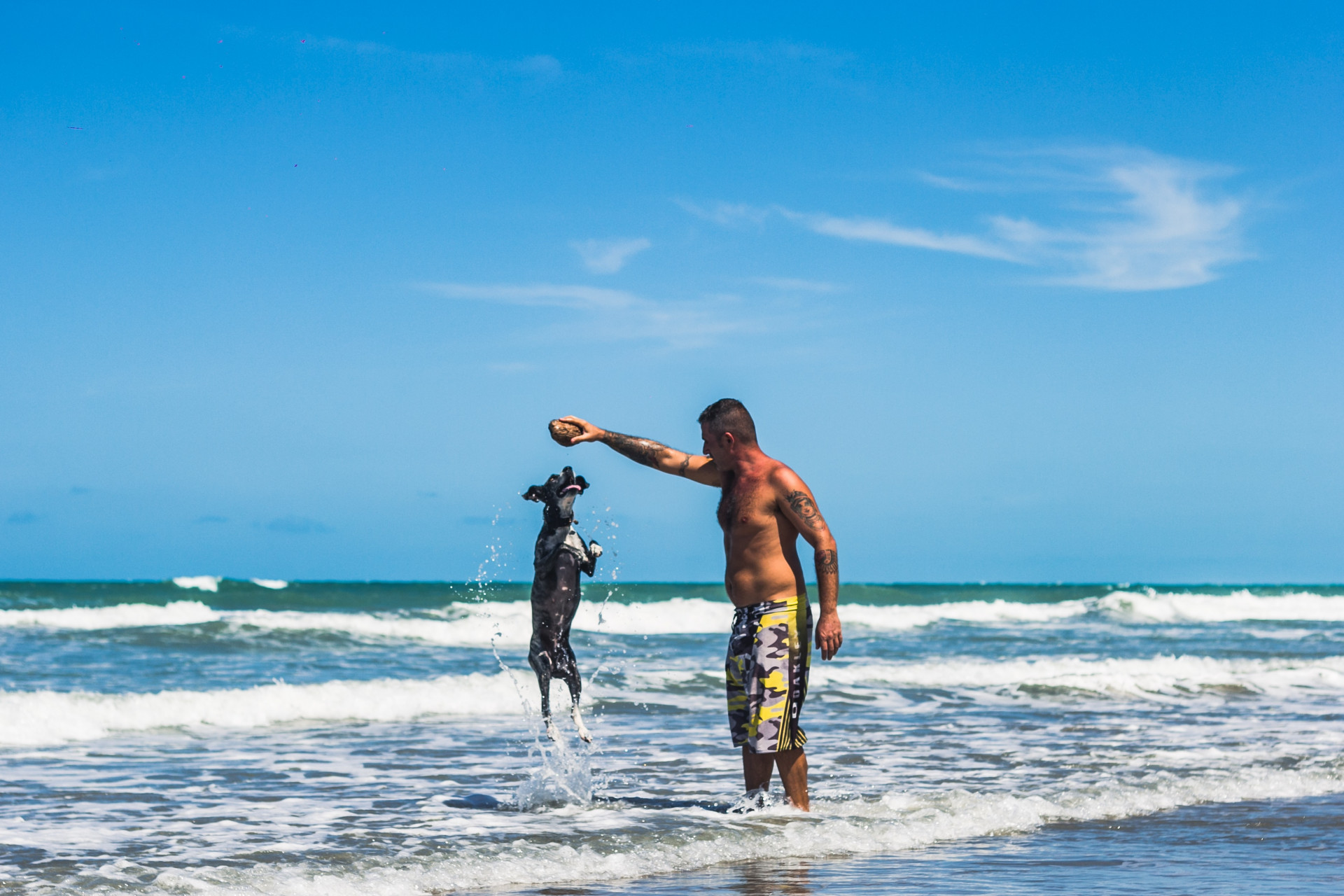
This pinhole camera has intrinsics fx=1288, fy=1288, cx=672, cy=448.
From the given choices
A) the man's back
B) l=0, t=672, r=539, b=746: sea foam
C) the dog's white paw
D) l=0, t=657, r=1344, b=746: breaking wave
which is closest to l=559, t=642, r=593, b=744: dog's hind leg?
the dog's white paw

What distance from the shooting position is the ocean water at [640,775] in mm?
5812

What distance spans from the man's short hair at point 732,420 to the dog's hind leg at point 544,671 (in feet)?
6.21

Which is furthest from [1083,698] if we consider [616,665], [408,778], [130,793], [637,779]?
[130,793]

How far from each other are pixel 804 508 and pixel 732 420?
0.57 meters

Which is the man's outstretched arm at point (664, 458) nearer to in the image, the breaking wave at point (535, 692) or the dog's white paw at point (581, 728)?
the dog's white paw at point (581, 728)

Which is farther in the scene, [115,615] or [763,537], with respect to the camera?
[115,615]

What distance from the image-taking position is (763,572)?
20.8ft

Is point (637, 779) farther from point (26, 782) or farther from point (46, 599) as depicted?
point (46, 599)

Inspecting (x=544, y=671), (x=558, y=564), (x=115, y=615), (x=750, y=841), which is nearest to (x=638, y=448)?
(x=558, y=564)

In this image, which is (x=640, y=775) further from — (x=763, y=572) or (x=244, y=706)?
(x=244, y=706)

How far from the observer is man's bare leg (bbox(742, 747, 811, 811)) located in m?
6.64

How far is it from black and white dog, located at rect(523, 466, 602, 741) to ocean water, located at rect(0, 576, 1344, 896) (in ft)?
2.35

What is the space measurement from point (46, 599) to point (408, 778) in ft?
117

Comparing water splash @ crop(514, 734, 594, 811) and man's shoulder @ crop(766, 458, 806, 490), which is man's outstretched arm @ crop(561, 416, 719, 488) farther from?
water splash @ crop(514, 734, 594, 811)
